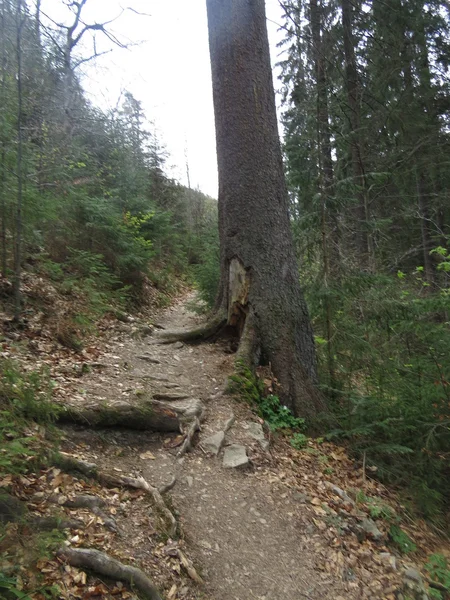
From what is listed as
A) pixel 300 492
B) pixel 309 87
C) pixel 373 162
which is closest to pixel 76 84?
pixel 309 87

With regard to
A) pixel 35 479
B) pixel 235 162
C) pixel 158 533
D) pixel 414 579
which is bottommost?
pixel 414 579

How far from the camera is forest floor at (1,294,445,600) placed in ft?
8.61

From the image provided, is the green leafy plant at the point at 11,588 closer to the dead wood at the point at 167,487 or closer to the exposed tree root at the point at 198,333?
the dead wood at the point at 167,487

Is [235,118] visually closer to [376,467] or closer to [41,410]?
[41,410]

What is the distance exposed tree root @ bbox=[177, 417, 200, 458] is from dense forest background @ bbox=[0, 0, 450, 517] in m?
1.63

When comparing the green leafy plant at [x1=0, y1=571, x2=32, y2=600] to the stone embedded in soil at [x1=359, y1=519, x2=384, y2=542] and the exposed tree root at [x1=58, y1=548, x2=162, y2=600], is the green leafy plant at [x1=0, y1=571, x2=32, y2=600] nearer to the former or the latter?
the exposed tree root at [x1=58, y1=548, x2=162, y2=600]

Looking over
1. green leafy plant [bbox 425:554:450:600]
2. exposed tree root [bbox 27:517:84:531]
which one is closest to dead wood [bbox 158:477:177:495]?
exposed tree root [bbox 27:517:84:531]

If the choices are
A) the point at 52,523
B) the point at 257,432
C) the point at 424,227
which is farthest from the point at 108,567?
the point at 424,227

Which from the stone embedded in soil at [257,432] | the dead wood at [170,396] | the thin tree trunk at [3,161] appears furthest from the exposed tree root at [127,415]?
the thin tree trunk at [3,161]

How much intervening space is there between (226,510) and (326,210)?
14.7 ft

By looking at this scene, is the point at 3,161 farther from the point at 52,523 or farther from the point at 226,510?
the point at 226,510

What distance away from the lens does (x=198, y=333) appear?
233 inches

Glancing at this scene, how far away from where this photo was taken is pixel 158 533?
2.78 metres

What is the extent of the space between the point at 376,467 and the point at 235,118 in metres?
4.65
